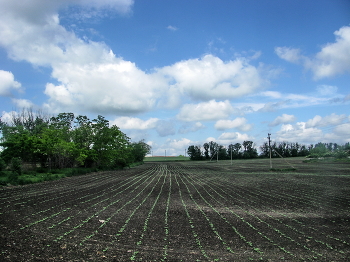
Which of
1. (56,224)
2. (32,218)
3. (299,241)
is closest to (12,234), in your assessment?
(56,224)

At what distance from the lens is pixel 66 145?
114 feet

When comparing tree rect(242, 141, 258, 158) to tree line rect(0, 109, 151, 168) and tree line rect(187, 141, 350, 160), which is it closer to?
tree line rect(187, 141, 350, 160)

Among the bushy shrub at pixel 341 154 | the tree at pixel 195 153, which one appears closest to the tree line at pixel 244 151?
the tree at pixel 195 153

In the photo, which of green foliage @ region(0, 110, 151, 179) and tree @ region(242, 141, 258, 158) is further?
tree @ region(242, 141, 258, 158)

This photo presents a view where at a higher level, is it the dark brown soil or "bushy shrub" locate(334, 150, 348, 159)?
"bushy shrub" locate(334, 150, 348, 159)

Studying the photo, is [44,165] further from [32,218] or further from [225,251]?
[225,251]

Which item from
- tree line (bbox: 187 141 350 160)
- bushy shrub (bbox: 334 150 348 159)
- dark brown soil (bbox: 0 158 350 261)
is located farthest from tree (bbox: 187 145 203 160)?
dark brown soil (bbox: 0 158 350 261)

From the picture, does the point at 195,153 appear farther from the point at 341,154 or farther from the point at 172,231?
the point at 172,231

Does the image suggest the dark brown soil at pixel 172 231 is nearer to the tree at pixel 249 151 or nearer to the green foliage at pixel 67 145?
the green foliage at pixel 67 145

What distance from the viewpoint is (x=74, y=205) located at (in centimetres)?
1308

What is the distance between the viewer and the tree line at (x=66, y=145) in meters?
32.4

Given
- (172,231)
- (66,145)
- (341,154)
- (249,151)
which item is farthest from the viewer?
(249,151)

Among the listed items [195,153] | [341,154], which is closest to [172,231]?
[341,154]

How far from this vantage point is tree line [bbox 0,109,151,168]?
106ft
